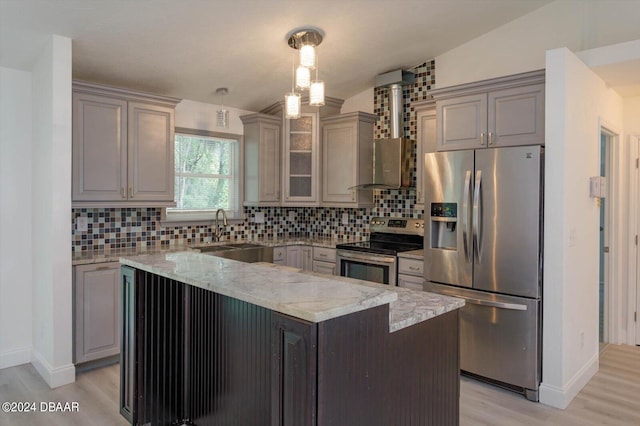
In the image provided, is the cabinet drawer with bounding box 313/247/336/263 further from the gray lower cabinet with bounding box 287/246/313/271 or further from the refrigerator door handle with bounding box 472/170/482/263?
the refrigerator door handle with bounding box 472/170/482/263

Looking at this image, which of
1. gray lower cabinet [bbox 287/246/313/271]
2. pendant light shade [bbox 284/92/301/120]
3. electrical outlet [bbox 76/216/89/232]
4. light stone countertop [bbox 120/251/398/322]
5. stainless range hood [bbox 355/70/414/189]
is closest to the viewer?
light stone countertop [bbox 120/251/398/322]

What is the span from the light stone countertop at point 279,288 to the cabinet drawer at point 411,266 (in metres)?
2.05

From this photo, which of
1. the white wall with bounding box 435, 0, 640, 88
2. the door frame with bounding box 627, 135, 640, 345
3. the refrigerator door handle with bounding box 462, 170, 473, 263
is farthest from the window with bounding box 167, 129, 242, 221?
the door frame with bounding box 627, 135, 640, 345

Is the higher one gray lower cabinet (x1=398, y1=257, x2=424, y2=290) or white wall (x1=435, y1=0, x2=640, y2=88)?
white wall (x1=435, y1=0, x2=640, y2=88)

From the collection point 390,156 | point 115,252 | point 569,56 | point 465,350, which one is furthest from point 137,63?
Result: point 465,350

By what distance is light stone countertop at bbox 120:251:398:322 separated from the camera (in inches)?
50.9

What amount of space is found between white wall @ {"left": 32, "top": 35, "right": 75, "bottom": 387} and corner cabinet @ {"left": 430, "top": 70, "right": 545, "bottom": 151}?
2882mm

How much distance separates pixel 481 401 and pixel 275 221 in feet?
10.3

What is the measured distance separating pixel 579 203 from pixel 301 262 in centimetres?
278

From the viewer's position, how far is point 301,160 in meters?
4.82

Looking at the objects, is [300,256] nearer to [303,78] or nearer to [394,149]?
[394,149]

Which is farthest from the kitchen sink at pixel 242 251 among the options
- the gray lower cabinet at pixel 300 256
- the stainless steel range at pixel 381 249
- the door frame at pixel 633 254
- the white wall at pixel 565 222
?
the door frame at pixel 633 254

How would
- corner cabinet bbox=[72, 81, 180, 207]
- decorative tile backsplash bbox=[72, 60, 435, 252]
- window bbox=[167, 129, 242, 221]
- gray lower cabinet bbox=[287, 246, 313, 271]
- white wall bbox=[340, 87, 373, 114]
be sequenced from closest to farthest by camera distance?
corner cabinet bbox=[72, 81, 180, 207] → decorative tile backsplash bbox=[72, 60, 435, 252] → window bbox=[167, 129, 242, 221] → gray lower cabinet bbox=[287, 246, 313, 271] → white wall bbox=[340, 87, 373, 114]

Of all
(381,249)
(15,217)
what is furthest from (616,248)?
(15,217)
